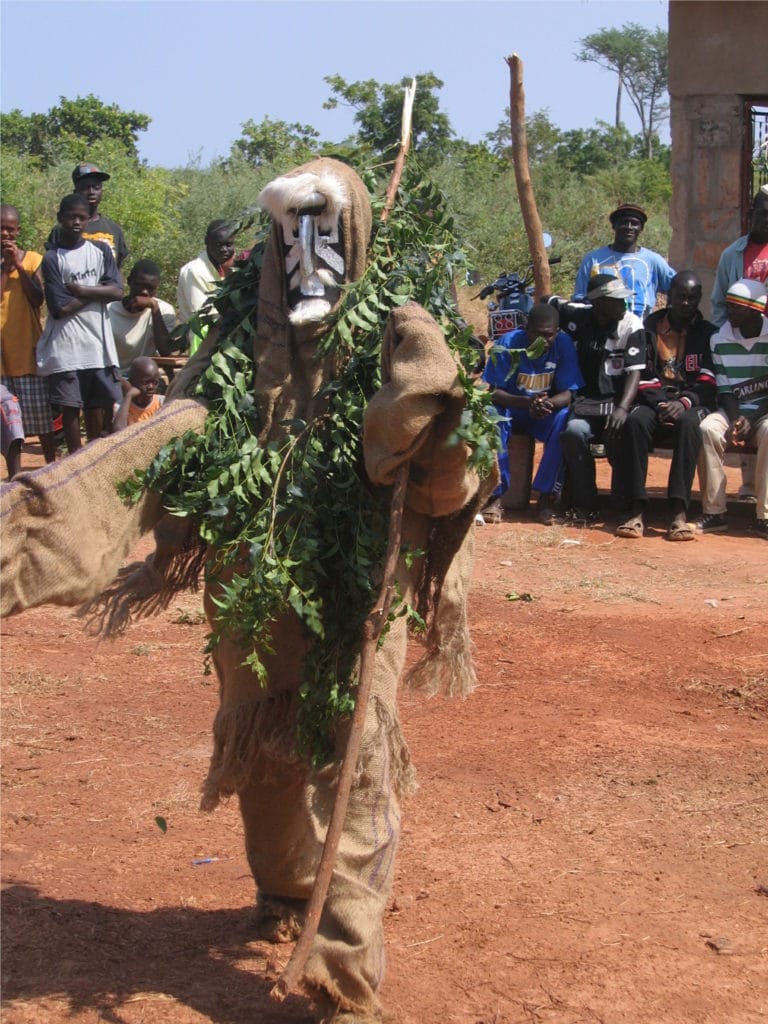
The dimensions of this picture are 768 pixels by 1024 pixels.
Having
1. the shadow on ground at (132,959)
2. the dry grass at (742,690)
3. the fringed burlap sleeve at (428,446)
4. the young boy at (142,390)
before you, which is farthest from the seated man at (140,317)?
the fringed burlap sleeve at (428,446)

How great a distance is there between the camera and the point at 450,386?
3.06 m

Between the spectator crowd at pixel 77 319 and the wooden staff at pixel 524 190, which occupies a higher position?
the wooden staff at pixel 524 190

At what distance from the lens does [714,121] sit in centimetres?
1207

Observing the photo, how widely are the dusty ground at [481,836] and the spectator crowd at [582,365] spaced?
2400mm

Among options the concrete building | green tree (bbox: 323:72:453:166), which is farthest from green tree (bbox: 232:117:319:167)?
the concrete building

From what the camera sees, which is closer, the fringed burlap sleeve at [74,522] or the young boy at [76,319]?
the fringed burlap sleeve at [74,522]

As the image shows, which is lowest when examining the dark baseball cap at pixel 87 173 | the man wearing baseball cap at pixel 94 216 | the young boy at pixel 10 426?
the young boy at pixel 10 426

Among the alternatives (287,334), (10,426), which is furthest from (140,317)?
(287,334)

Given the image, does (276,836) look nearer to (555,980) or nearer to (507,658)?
(555,980)

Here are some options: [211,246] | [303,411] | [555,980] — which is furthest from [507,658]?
[211,246]

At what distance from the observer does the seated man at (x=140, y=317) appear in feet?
34.3

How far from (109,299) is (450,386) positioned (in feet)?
24.4

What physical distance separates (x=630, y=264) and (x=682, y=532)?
8.28 ft

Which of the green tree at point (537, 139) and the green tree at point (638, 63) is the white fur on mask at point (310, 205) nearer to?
the green tree at point (537, 139)
